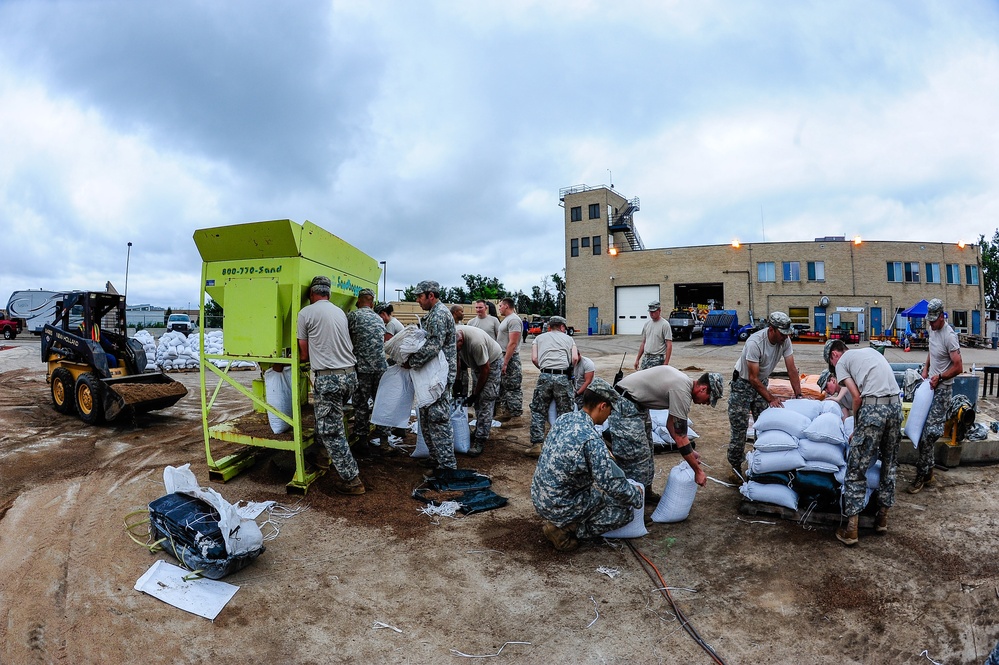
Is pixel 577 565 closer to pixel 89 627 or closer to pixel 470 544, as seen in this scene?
pixel 470 544

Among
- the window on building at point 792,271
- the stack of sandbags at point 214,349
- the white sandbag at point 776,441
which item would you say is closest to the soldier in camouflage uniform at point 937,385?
the white sandbag at point 776,441

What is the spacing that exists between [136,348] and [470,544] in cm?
747

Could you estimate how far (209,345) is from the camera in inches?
601

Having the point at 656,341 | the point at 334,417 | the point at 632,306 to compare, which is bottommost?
the point at 334,417

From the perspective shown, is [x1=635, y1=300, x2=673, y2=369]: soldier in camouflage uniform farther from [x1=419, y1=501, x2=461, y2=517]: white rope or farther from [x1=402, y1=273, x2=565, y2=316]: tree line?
[x1=402, y1=273, x2=565, y2=316]: tree line

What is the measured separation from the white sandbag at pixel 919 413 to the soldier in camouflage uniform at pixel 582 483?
3.06 m

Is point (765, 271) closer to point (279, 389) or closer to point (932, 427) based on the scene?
point (932, 427)

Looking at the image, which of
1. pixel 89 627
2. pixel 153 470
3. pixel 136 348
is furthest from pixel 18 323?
pixel 89 627

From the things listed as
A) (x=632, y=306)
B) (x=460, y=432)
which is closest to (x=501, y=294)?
(x=632, y=306)

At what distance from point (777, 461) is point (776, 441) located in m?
0.15

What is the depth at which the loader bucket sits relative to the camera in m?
6.81

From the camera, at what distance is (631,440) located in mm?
4012

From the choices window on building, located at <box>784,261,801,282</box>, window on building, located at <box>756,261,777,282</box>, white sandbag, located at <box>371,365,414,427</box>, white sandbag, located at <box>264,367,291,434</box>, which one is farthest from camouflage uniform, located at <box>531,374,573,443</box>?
window on building, located at <box>784,261,801,282</box>

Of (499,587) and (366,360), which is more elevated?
(366,360)
